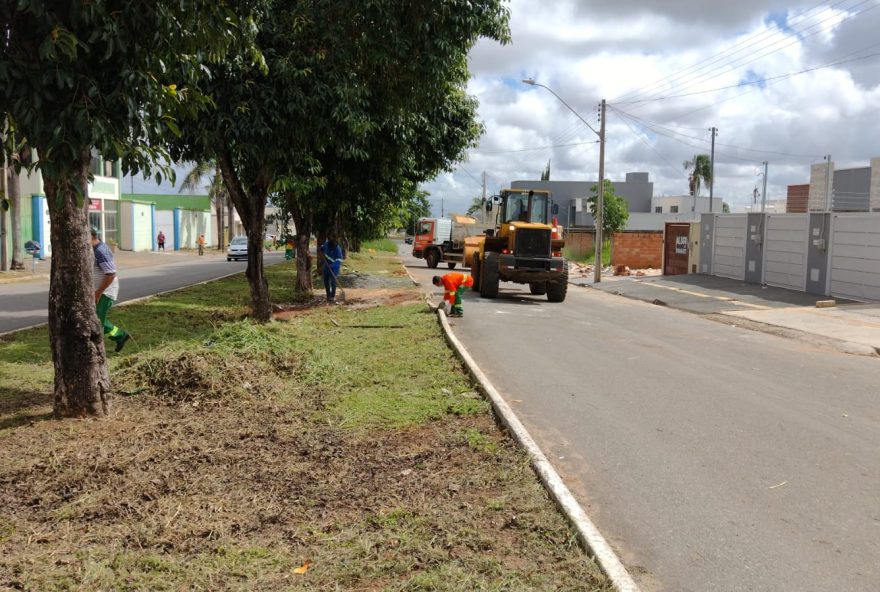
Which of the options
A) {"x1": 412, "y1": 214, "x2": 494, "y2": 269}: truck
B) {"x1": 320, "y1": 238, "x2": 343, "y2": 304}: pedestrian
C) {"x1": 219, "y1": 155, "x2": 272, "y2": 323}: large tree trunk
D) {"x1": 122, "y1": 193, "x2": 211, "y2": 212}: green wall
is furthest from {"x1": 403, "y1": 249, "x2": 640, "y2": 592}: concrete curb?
{"x1": 122, "y1": 193, "x2": 211, "y2": 212}: green wall

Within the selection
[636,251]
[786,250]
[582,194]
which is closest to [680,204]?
[582,194]

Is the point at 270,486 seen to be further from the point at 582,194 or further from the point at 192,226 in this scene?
the point at 582,194

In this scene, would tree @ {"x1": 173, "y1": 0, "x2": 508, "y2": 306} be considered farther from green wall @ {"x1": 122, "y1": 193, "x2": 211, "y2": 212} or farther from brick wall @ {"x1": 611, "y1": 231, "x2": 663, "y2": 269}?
green wall @ {"x1": 122, "y1": 193, "x2": 211, "y2": 212}

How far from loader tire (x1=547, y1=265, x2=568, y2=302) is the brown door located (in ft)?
43.1

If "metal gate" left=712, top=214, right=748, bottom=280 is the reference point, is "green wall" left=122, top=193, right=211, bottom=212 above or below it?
above

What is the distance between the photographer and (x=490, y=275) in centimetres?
1969

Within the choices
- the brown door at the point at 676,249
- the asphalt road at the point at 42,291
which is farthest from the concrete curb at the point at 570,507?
the brown door at the point at 676,249

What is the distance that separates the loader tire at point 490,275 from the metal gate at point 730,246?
11.4 meters

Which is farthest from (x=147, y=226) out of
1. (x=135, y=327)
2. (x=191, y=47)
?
(x=191, y=47)

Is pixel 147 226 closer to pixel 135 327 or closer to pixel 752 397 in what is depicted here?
pixel 135 327

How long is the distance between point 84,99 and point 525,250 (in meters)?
15.2

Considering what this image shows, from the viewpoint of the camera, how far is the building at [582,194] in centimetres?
8375

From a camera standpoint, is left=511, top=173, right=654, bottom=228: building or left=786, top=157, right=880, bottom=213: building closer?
left=786, top=157, right=880, bottom=213: building

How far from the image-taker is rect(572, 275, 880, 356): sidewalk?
47.6 ft
